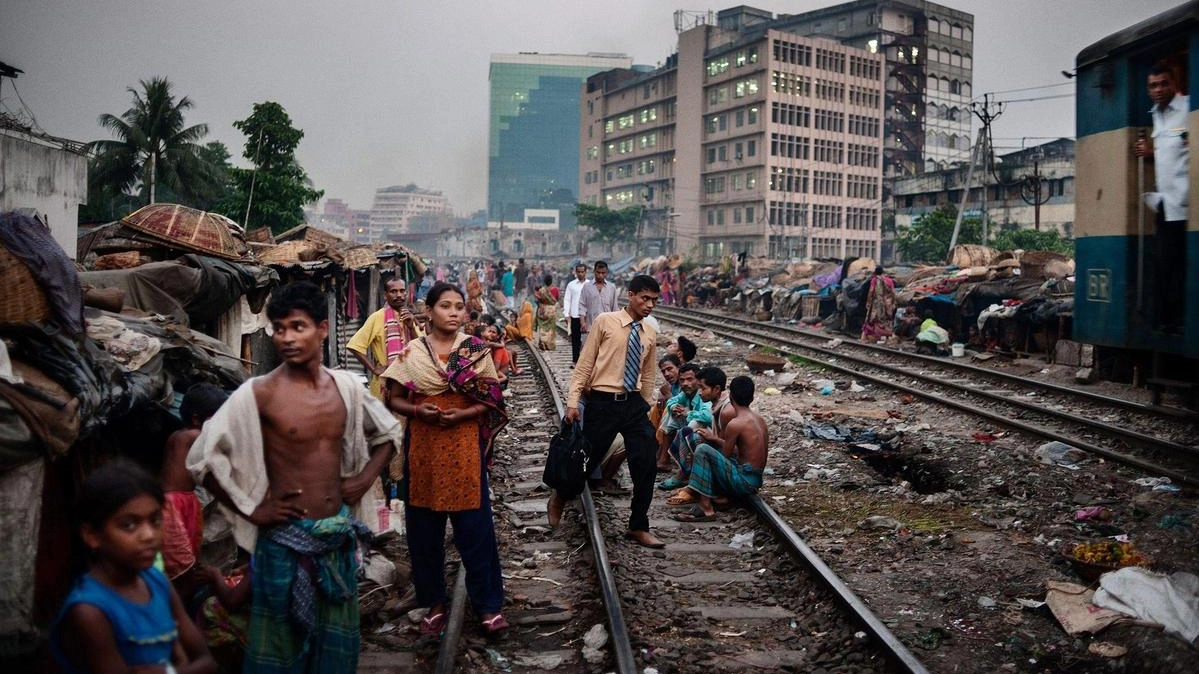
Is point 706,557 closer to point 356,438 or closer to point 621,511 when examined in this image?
point 621,511

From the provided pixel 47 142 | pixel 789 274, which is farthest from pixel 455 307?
pixel 789 274

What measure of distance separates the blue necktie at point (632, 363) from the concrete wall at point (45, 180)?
38.1 feet

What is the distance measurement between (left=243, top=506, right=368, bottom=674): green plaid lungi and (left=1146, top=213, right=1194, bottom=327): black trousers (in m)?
6.78

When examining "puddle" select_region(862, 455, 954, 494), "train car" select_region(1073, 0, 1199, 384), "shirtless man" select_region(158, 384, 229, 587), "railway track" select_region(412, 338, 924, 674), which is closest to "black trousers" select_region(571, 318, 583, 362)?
"puddle" select_region(862, 455, 954, 494)

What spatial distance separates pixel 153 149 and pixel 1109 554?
138 ft

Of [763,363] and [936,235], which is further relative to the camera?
[936,235]

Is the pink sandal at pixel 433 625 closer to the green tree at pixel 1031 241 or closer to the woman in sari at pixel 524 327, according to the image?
the woman in sari at pixel 524 327

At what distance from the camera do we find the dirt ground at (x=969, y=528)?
4.83 meters

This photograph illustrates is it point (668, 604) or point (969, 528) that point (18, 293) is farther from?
point (969, 528)

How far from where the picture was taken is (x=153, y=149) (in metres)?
39.5

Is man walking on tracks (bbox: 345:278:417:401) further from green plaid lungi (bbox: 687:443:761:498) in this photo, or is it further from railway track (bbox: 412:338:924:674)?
green plaid lungi (bbox: 687:443:761:498)

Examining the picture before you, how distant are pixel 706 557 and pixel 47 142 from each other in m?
15.7

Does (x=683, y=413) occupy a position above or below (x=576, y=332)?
below

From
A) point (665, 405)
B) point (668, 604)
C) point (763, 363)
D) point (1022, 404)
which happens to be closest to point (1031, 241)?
point (763, 363)
